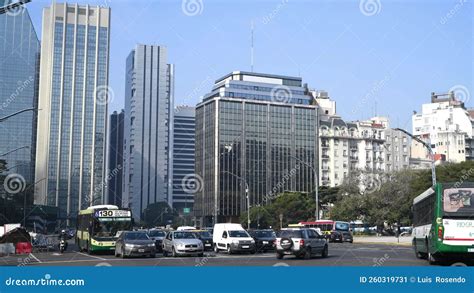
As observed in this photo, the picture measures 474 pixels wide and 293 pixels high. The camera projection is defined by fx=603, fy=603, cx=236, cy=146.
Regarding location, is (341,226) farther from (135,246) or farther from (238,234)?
(135,246)

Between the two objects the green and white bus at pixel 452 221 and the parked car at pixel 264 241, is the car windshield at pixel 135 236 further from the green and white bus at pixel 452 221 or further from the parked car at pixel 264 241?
the green and white bus at pixel 452 221

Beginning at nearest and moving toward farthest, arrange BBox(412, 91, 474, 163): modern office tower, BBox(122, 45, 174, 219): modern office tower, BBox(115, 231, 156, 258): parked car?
1. BBox(115, 231, 156, 258): parked car
2. BBox(412, 91, 474, 163): modern office tower
3. BBox(122, 45, 174, 219): modern office tower

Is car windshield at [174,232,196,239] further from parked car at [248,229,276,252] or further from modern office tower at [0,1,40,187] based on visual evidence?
modern office tower at [0,1,40,187]

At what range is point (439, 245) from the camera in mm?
19688

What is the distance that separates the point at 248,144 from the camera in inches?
4990

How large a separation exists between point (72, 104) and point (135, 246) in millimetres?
88686

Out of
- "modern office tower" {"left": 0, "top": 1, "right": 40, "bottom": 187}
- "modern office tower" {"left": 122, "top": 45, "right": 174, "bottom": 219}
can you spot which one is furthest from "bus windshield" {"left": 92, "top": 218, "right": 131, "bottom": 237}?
"modern office tower" {"left": 122, "top": 45, "right": 174, "bottom": 219}

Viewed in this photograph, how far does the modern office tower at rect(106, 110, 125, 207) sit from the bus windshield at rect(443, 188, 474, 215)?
164 meters

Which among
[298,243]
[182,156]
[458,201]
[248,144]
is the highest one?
[182,156]

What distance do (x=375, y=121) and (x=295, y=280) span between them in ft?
490

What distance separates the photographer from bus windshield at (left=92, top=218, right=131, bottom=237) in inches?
1324

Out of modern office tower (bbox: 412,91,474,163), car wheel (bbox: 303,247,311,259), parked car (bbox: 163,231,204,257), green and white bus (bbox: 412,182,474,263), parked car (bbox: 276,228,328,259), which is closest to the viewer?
green and white bus (bbox: 412,182,474,263)

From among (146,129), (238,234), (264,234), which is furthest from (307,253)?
(146,129)

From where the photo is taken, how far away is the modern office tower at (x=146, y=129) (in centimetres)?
17388
